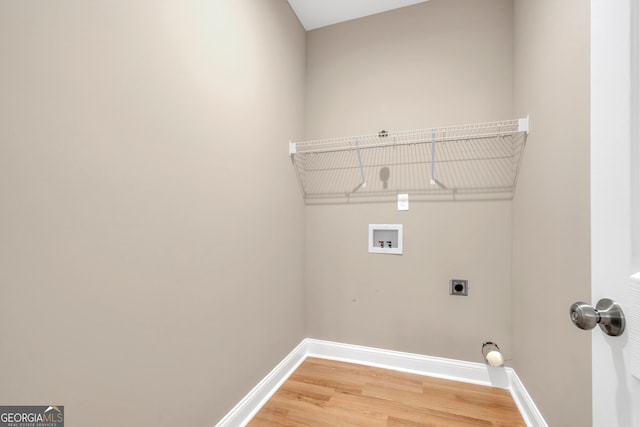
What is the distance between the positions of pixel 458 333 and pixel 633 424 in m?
1.57

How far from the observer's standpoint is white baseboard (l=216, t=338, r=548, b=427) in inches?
58.0

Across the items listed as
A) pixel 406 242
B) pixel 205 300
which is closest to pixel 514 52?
pixel 406 242

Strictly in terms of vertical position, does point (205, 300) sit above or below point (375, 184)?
below

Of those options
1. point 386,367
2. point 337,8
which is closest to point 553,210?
point 386,367

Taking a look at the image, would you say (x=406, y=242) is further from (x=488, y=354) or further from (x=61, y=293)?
(x=61, y=293)

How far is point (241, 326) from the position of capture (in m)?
1.50

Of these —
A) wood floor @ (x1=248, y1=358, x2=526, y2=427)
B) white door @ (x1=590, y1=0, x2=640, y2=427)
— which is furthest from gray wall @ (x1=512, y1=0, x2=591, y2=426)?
white door @ (x1=590, y1=0, x2=640, y2=427)

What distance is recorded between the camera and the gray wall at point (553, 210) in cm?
102

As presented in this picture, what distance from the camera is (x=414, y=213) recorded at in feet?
6.57

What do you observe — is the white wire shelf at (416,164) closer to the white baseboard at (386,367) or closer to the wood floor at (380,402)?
the white baseboard at (386,367)

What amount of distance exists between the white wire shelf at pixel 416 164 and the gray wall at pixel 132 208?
2.20 ft

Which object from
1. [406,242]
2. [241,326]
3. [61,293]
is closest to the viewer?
[61,293]

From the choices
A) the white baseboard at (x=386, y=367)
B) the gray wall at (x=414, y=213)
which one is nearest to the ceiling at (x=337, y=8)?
the gray wall at (x=414, y=213)

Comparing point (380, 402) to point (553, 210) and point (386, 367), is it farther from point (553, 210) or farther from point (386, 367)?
point (553, 210)
